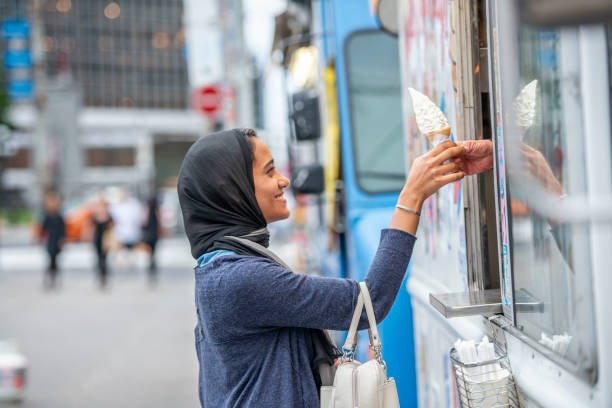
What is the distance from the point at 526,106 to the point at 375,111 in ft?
9.50

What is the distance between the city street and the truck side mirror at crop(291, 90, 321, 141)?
2444mm

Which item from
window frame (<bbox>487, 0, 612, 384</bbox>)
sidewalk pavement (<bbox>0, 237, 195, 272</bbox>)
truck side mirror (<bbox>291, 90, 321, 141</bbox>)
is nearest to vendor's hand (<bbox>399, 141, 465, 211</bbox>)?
window frame (<bbox>487, 0, 612, 384</bbox>)

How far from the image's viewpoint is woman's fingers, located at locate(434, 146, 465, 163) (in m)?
1.54

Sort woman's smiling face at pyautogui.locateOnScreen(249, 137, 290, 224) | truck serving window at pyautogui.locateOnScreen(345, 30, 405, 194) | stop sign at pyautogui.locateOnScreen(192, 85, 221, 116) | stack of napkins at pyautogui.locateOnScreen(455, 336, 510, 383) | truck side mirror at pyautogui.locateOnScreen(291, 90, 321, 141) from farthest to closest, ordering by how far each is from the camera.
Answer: stop sign at pyautogui.locateOnScreen(192, 85, 221, 116) → truck side mirror at pyautogui.locateOnScreen(291, 90, 321, 141) → truck serving window at pyautogui.locateOnScreen(345, 30, 405, 194) → woman's smiling face at pyautogui.locateOnScreen(249, 137, 290, 224) → stack of napkins at pyautogui.locateOnScreen(455, 336, 510, 383)

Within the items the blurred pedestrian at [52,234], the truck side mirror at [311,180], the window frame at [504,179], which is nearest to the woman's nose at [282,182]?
the window frame at [504,179]

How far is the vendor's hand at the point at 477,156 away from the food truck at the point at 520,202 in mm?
98

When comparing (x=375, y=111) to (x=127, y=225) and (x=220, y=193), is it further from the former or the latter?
(x=127, y=225)

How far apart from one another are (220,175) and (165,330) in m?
6.88

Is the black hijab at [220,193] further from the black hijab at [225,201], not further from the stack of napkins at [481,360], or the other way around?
the stack of napkins at [481,360]

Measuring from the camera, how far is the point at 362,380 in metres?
1.55

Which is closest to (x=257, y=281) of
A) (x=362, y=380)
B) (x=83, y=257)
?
(x=362, y=380)

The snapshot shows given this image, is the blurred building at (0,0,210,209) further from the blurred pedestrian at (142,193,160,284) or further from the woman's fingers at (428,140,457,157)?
the woman's fingers at (428,140,457,157)

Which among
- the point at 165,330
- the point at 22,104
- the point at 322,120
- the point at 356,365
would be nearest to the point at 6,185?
the point at 22,104

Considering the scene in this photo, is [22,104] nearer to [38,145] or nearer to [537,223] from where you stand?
[38,145]
